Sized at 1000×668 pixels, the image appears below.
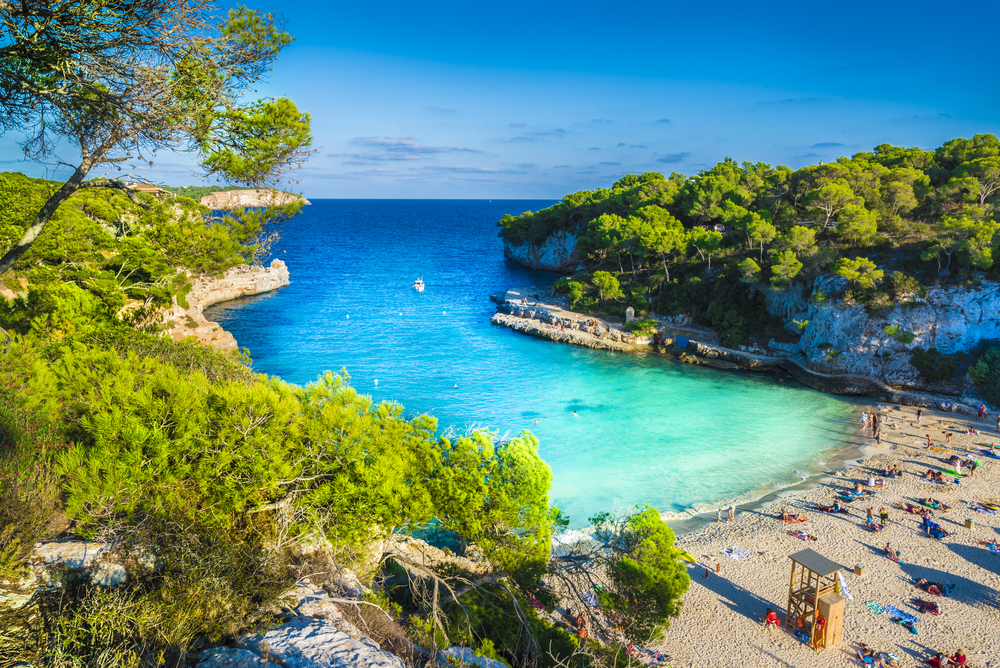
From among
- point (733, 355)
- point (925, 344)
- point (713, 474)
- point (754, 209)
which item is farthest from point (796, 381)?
point (754, 209)

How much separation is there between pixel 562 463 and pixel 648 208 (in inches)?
1260

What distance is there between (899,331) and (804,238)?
26.7 feet

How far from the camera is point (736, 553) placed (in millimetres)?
17125

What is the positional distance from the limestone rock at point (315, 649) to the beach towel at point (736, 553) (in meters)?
14.7

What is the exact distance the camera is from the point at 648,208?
47.1 metres

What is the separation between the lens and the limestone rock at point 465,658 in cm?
701

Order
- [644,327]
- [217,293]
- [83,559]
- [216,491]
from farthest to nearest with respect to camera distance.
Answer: [217,293] → [644,327] → [216,491] → [83,559]

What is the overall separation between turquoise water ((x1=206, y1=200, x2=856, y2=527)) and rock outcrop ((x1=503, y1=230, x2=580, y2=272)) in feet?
64.8

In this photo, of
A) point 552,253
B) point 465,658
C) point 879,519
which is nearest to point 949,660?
point 879,519

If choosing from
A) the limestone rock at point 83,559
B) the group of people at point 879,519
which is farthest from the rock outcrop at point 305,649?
the group of people at point 879,519

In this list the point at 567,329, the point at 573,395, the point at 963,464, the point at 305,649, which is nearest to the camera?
the point at 305,649

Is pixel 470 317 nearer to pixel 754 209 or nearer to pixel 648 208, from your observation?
pixel 648 208

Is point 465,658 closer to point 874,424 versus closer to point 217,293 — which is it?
point 874,424

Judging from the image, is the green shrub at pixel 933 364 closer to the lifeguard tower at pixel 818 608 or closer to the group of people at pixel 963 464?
the group of people at pixel 963 464
